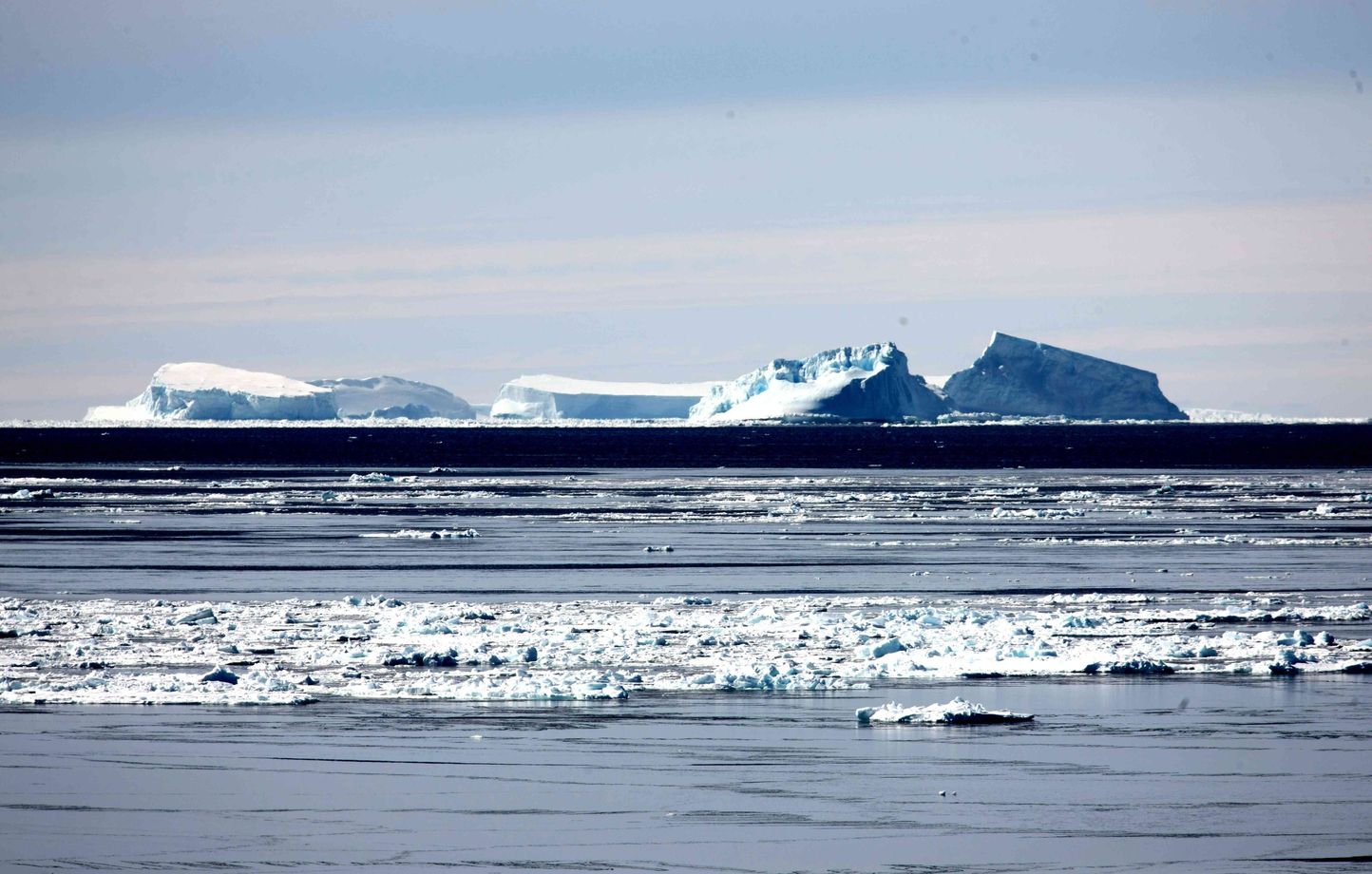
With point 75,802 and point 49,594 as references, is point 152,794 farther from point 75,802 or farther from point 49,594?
point 49,594

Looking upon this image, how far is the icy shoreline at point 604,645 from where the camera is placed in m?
16.1

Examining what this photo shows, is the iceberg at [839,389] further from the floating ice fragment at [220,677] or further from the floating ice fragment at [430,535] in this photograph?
the floating ice fragment at [220,677]

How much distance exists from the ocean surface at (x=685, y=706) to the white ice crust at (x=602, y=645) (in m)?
0.07

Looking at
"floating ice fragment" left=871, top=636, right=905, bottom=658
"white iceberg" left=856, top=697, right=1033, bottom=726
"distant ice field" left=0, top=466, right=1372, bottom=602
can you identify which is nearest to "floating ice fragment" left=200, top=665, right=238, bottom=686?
"white iceberg" left=856, top=697, right=1033, bottom=726

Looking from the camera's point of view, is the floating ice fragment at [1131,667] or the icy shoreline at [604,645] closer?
the icy shoreline at [604,645]

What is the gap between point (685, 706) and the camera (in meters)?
15.2

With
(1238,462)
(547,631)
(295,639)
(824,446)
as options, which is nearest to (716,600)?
(547,631)

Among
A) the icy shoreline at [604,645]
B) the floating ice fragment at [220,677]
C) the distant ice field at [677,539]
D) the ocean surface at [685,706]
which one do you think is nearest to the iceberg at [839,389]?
the distant ice field at [677,539]

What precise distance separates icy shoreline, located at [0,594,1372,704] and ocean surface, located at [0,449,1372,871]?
0.25 ft

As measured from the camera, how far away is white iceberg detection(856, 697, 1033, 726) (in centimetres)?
1436

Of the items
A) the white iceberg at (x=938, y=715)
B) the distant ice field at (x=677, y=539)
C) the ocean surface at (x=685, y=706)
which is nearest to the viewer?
the ocean surface at (x=685, y=706)

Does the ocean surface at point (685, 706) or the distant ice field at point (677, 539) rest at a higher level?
the distant ice field at point (677, 539)

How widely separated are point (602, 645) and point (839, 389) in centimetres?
15498

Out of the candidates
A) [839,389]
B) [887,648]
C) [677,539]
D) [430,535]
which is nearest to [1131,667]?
[887,648]
